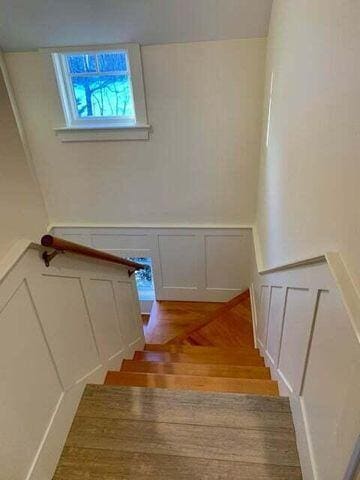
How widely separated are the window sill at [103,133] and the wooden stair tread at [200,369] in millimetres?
2078

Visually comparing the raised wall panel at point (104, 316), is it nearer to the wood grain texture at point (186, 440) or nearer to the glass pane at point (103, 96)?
the wood grain texture at point (186, 440)

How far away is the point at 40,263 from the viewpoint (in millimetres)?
1313

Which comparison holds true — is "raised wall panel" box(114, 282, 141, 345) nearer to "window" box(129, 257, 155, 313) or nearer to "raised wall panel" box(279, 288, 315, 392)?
"raised wall panel" box(279, 288, 315, 392)

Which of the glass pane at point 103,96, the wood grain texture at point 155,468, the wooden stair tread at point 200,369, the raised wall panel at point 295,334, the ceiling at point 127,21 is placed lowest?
the wooden stair tread at point 200,369

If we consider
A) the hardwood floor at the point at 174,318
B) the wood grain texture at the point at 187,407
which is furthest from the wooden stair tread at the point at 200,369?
the hardwood floor at the point at 174,318

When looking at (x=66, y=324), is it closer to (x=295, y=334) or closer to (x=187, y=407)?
(x=187, y=407)

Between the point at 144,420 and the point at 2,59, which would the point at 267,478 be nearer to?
the point at 144,420

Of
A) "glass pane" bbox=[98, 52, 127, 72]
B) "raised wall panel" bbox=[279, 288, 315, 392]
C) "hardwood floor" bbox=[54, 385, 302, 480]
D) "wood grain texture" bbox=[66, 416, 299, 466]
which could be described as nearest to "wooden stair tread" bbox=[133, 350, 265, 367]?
"raised wall panel" bbox=[279, 288, 315, 392]

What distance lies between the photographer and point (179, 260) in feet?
13.0

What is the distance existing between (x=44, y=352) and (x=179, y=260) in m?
2.69

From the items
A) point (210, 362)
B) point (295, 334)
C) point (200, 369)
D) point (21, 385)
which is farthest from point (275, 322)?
point (21, 385)

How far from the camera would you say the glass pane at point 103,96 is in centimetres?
312

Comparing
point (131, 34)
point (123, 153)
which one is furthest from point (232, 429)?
point (131, 34)

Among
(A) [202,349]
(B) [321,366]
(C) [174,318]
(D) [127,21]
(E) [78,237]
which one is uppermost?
(D) [127,21]
